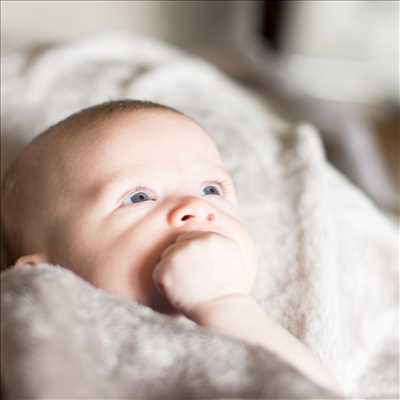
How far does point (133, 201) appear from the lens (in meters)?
0.67

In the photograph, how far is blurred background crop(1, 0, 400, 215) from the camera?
1.34 m

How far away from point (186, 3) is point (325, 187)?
42.9 inches

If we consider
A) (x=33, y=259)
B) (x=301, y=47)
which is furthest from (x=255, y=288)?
(x=301, y=47)

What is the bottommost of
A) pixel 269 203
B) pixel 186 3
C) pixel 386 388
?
pixel 386 388

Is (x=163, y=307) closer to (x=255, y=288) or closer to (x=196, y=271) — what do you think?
(x=196, y=271)

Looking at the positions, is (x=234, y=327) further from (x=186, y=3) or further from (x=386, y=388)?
(x=186, y=3)

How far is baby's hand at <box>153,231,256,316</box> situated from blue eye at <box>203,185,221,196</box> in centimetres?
12

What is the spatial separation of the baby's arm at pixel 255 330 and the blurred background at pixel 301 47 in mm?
654

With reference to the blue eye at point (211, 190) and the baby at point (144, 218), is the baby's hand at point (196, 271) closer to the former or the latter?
the baby at point (144, 218)

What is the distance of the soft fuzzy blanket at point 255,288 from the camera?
500mm

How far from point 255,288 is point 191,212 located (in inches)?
7.8

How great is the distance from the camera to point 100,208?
657 millimetres

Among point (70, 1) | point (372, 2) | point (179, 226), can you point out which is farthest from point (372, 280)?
point (372, 2)

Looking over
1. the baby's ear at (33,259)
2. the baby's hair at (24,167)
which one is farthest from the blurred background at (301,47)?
A: the baby's ear at (33,259)
